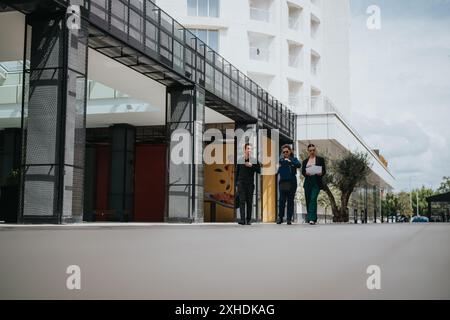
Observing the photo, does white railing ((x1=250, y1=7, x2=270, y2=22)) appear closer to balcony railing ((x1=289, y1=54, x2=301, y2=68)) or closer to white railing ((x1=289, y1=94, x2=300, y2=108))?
balcony railing ((x1=289, y1=54, x2=301, y2=68))

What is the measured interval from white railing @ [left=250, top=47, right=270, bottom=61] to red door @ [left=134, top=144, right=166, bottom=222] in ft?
32.3

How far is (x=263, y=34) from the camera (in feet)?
128

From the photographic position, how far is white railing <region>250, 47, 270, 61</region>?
39281 mm

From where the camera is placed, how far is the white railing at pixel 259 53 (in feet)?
129

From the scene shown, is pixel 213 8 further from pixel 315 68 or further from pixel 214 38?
pixel 315 68

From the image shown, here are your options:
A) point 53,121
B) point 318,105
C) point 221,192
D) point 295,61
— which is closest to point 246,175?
point 53,121

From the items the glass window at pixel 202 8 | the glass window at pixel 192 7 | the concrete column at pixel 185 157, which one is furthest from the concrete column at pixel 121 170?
the glass window at pixel 202 8

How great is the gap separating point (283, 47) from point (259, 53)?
165cm

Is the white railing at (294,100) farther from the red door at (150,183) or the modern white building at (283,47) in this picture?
the red door at (150,183)

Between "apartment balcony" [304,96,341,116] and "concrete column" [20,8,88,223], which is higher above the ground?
"apartment balcony" [304,96,341,116]

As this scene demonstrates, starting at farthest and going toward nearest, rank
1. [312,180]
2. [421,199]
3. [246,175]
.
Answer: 1. [421,199]
2. [246,175]
3. [312,180]

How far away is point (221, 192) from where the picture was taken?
33.5m

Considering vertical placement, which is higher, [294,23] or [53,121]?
[294,23]

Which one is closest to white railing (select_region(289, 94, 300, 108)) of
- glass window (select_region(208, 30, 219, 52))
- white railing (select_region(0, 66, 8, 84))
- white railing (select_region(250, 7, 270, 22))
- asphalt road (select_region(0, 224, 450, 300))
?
white railing (select_region(250, 7, 270, 22))
